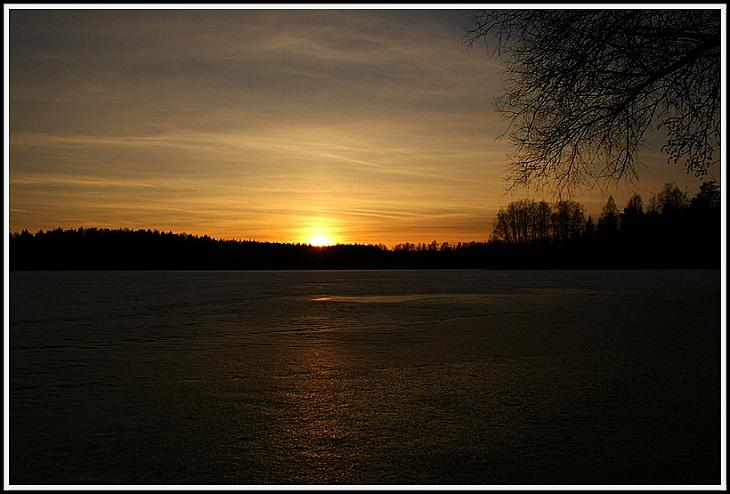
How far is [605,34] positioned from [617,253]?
85.6 m

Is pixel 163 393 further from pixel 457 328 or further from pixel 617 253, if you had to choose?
pixel 617 253

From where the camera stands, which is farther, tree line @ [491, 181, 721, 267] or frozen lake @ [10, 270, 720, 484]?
tree line @ [491, 181, 721, 267]

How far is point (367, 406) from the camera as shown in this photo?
6.15 m

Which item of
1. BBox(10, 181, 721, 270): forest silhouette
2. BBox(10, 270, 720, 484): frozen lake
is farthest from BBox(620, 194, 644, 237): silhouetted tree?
BBox(10, 270, 720, 484): frozen lake

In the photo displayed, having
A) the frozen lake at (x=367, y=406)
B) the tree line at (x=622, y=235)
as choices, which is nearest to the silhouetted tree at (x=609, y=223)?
the tree line at (x=622, y=235)

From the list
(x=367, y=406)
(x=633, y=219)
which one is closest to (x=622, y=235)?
(x=633, y=219)

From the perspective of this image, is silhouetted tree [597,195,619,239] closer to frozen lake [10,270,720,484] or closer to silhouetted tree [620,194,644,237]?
silhouetted tree [620,194,644,237]

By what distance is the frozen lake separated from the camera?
441 cm

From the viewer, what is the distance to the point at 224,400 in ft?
21.1

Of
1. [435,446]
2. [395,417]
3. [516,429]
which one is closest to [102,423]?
[395,417]

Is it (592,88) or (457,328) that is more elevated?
(592,88)

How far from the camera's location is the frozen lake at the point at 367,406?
4.41 m

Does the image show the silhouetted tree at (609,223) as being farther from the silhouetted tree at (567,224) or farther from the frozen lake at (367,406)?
the frozen lake at (367,406)

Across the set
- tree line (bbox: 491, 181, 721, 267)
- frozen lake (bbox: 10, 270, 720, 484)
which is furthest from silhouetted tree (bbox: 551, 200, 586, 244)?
frozen lake (bbox: 10, 270, 720, 484)
